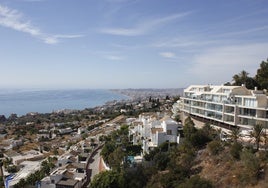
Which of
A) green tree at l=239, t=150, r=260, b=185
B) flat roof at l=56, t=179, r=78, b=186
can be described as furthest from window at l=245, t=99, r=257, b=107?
flat roof at l=56, t=179, r=78, b=186

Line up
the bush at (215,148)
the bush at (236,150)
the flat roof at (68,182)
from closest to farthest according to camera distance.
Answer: the bush at (236,150), the bush at (215,148), the flat roof at (68,182)

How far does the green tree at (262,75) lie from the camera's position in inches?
1542

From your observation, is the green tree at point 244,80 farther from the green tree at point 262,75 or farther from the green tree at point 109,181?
the green tree at point 109,181

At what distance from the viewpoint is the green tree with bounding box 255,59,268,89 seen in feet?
128

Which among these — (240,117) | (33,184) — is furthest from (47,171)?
(240,117)

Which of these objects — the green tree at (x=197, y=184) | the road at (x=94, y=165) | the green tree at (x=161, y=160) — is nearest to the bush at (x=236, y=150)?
the green tree at (x=197, y=184)

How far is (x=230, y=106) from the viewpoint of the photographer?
33156mm

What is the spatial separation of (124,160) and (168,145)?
5.27 metres

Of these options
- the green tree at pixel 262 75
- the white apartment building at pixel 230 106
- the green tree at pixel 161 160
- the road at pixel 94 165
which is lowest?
the road at pixel 94 165

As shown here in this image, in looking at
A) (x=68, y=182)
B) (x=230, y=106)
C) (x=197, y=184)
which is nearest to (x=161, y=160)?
(x=197, y=184)

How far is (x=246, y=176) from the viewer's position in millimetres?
20344

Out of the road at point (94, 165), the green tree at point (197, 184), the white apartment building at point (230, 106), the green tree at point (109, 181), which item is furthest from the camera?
the road at point (94, 165)

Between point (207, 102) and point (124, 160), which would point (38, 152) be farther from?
point (207, 102)

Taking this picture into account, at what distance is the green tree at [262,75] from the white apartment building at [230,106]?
6566mm
